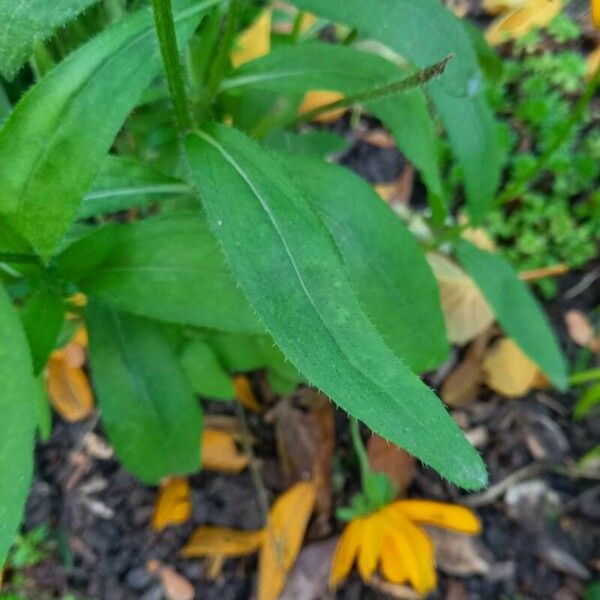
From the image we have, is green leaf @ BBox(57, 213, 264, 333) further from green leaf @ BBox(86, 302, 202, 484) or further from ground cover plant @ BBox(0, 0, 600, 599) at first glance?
green leaf @ BBox(86, 302, 202, 484)

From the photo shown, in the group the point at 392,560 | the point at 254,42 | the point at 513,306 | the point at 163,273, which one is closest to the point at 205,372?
the point at 163,273

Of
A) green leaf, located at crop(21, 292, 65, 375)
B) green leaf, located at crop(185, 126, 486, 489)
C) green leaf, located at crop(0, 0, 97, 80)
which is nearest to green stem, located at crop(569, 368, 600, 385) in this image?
green leaf, located at crop(185, 126, 486, 489)

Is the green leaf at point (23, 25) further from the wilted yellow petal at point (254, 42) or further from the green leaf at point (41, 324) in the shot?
the wilted yellow petal at point (254, 42)

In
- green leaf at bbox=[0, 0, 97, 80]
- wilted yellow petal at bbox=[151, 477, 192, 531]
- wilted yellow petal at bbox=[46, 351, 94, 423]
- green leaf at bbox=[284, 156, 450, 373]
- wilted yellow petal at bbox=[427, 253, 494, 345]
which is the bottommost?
wilted yellow petal at bbox=[151, 477, 192, 531]

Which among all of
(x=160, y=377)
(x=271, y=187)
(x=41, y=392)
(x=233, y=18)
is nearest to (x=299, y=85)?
(x=233, y=18)

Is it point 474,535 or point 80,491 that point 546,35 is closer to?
point 474,535

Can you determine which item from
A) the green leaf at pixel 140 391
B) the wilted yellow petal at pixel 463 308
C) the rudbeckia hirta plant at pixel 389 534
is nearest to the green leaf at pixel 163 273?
the green leaf at pixel 140 391
